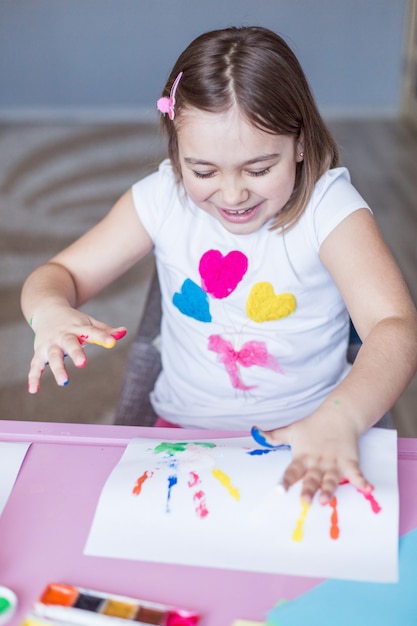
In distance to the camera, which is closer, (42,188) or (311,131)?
(311,131)

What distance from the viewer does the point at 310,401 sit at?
1.11m

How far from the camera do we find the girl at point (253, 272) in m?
0.85

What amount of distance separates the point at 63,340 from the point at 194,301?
0.30 m

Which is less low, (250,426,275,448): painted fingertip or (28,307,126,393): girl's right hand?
(28,307,126,393): girl's right hand

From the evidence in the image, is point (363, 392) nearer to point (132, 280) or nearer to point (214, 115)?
point (214, 115)

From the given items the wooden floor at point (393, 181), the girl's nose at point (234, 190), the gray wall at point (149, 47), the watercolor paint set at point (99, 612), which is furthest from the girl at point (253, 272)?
the gray wall at point (149, 47)

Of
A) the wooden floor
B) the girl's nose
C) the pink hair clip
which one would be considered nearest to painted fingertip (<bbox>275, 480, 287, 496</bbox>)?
the girl's nose

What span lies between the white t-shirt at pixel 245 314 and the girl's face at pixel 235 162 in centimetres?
12

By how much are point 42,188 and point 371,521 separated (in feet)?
10.3

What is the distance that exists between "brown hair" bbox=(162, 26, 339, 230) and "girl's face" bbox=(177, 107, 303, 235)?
0.04 feet

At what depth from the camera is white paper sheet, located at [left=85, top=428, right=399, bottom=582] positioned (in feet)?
2.17

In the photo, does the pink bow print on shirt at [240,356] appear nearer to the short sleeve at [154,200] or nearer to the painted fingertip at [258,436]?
the short sleeve at [154,200]

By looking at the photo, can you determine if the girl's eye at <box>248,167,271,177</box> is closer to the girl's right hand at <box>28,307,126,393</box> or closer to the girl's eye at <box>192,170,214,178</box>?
the girl's eye at <box>192,170,214,178</box>

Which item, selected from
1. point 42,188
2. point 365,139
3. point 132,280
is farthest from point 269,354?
point 365,139
